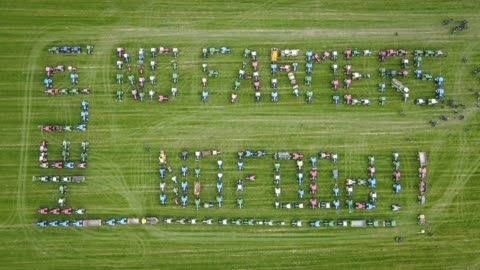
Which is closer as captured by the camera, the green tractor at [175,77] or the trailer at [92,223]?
the trailer at [92,223]

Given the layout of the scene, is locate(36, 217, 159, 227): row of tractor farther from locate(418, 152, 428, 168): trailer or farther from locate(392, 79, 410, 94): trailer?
locate(392, 79, 410, 94): trailer

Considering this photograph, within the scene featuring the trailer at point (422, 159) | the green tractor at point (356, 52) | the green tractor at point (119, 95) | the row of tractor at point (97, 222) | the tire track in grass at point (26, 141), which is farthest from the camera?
the green tractor at point (356, 52)

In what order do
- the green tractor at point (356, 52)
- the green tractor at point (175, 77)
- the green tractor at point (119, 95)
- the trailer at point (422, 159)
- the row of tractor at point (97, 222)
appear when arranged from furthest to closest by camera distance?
the green tractor at point (356, 52), the green tractor at point (175, 77), the green tractor at point (119, 95), the trailer at point (422, 159), the row of tractor at point (97, 222)

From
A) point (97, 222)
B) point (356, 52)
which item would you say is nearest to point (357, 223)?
point (356, 52)

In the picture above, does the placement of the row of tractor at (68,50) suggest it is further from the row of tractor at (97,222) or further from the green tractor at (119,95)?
the row of tractor at (97,222)

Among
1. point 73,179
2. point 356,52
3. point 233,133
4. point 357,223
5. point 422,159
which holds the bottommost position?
point 357,223

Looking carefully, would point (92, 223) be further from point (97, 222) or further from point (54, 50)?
point (54, 50)

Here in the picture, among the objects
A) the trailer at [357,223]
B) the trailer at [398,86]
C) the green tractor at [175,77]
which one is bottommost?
the trailer at [357,223]

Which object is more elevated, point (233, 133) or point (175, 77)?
point (175, 77)

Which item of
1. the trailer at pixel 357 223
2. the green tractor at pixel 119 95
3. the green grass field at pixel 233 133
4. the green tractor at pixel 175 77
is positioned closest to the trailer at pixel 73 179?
the green grass field at pixel 233 133

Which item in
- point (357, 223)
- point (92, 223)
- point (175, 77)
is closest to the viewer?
point (92, 223)
